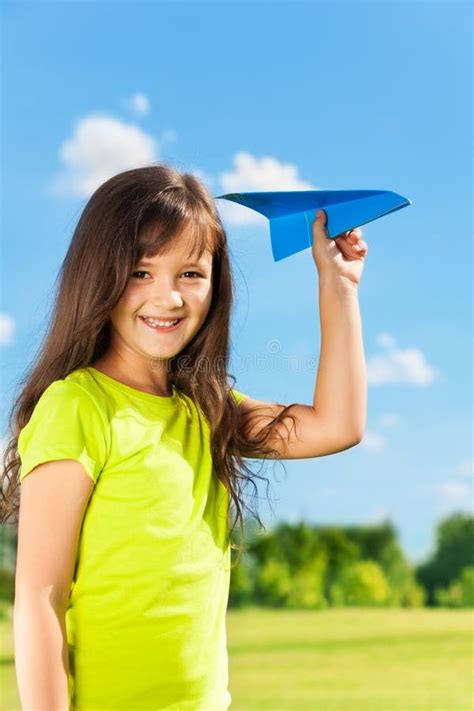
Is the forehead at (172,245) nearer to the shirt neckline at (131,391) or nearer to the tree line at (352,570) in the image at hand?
the shirt neckline at (131,391)

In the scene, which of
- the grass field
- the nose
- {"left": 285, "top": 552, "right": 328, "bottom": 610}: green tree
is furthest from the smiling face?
{"left": 285, "top": 552, "right": 328, "bottom": 610}: green tree

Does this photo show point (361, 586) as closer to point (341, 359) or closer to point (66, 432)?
point (341, 359)

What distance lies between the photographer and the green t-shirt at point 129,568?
133cm

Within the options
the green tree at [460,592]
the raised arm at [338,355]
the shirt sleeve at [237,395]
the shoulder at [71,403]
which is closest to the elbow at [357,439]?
the raised arm at [338,355]

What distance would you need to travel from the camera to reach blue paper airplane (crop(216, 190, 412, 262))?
5.01ft

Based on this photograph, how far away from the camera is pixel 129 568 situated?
1.33 meters

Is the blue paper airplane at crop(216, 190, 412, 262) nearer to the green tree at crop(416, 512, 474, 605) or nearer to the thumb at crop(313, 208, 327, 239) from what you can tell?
the thumb at crop(313, 208, 327, 239)

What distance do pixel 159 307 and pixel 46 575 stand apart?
488 millimetres

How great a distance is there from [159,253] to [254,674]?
17.0 feet

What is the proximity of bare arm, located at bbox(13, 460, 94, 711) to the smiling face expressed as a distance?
0.31 m

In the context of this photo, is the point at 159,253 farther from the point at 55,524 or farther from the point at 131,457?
the point at 55,524

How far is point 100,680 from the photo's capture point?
4.39ft

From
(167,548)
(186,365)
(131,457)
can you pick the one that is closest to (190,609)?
(167,548)

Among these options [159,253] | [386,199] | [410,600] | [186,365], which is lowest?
[410,600]
